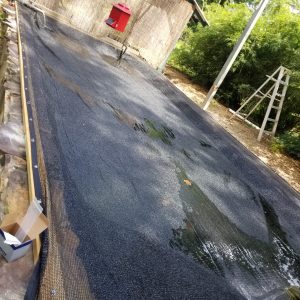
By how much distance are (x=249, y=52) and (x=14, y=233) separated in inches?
323

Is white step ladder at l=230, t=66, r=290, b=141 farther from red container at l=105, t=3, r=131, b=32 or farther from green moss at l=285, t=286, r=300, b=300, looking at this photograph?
green moss at l=285, t=286, r=300, b=300

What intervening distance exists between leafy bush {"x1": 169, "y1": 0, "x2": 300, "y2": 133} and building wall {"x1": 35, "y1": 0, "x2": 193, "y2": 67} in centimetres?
195

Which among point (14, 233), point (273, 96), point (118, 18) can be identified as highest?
point (273, 96)

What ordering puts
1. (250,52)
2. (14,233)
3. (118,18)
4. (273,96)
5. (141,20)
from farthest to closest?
(250,52) → (141,20) → (273,96) → (118,18) → (14,233)

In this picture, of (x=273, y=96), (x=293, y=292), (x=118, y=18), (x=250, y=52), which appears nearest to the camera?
(x=293, y=292)

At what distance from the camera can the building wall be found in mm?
6672

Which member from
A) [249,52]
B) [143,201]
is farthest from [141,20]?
[143,201]

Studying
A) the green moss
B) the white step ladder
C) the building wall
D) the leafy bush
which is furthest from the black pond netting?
the leafy bush

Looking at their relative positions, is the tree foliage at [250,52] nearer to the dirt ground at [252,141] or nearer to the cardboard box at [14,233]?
the dirt ground at [252,141]

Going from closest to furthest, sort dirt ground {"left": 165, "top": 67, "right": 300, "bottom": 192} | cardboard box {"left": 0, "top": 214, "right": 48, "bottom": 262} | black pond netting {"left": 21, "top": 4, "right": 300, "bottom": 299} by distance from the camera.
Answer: cardboard box {"left": 0, "top": 214, "right": 48, "bottom": 262}, black pond netting {"left": 21, "top": 4, "right": 300, "bottom": 299}, dirt ground {"left": 165, "top": 67, "right": 300, "bottom": 192}

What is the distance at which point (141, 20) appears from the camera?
7.07 meters

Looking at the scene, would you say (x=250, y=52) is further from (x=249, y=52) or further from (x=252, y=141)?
(x=252, y=141)

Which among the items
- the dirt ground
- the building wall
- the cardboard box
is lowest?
the cardboard box

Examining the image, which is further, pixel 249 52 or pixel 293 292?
pixel 249 52
